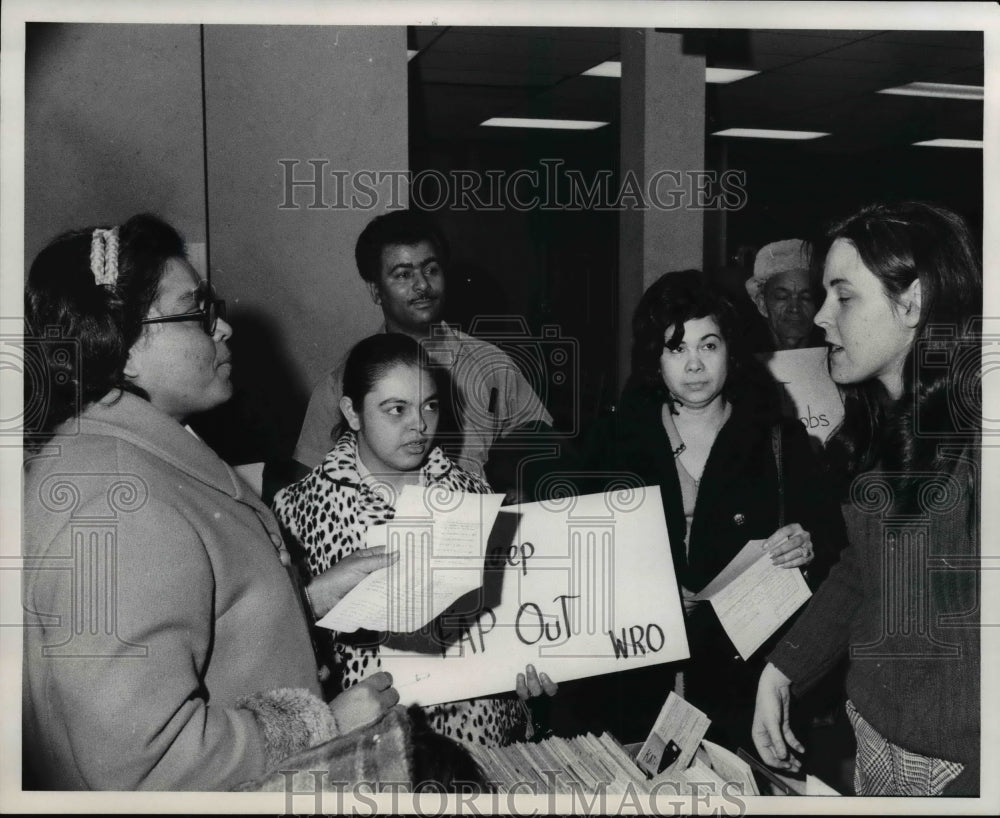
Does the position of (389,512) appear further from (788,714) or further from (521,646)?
(788,714)

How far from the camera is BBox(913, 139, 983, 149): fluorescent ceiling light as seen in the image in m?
2.50

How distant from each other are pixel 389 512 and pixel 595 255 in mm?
798

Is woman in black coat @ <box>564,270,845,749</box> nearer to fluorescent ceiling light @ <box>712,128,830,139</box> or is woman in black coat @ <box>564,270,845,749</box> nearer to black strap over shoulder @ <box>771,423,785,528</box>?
black strap over shoulder @ <box>771,423,785,528</box>

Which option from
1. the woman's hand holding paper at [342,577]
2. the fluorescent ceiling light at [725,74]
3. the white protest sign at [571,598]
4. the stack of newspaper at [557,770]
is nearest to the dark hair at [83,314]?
the woman's hand holding paper at [342,577]

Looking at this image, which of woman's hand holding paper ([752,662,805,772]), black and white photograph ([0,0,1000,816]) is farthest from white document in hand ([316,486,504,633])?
woman's hand holding paper ([752,662,805,772])

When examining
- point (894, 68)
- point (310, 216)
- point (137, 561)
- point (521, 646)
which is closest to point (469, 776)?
point (521, 646)

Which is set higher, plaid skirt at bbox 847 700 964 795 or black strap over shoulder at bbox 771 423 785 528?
black strap over shoulder at bbox 771 423 785 528

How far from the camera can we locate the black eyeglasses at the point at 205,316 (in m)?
2.21

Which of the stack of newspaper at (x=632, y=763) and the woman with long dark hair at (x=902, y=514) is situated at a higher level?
the woman with long dark hair at (x=902, y=514)

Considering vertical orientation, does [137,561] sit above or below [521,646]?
above

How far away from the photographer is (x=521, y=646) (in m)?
2.48

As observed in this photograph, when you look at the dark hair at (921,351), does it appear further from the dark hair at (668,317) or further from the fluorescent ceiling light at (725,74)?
the fluorescent ceiling light at (725,74)

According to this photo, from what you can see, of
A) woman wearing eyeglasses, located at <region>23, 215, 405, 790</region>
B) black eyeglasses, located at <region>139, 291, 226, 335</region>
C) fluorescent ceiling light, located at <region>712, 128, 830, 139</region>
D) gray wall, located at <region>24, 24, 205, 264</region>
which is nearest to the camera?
woman wearing eyeglasses, located at <region>23, 215, 405, 790</region>

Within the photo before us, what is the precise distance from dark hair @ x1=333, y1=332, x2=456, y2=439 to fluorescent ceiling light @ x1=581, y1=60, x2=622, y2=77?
0.79 m
